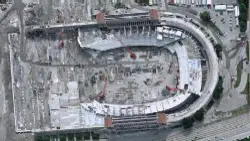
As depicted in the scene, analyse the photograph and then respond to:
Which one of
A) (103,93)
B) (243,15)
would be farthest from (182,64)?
(103,93)

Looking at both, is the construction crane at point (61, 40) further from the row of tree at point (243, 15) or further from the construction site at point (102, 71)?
the row of tree at point (243, 15)

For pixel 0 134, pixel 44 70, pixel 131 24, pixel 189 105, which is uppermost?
pixel 131 24

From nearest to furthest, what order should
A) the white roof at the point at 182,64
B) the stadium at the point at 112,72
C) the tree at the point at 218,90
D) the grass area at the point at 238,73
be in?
the tree at the point at 218,90, the stadium at the point at 112,72, the white roof at the point at 182,64, the grass area at the point at 238,73

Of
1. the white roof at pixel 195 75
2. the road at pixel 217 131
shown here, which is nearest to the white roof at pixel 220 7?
the white roof at pixel 195 75

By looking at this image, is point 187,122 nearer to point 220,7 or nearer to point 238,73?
point 238,73

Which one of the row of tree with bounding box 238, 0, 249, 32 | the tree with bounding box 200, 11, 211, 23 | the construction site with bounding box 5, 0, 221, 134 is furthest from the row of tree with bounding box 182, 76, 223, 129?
the tree with bounding box 200, 11, 211, 23

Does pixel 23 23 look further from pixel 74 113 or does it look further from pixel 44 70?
pixel 74 113

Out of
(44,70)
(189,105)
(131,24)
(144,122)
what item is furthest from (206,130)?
(44,70)

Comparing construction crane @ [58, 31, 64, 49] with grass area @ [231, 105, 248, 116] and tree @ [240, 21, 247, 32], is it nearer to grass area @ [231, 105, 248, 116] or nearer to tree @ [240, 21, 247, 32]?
tree @ [240, 21, 247, 32]

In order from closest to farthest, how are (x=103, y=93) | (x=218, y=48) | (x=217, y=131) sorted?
(x=218, y=48) → (x=217, y=131) → (x=103, y=93)
